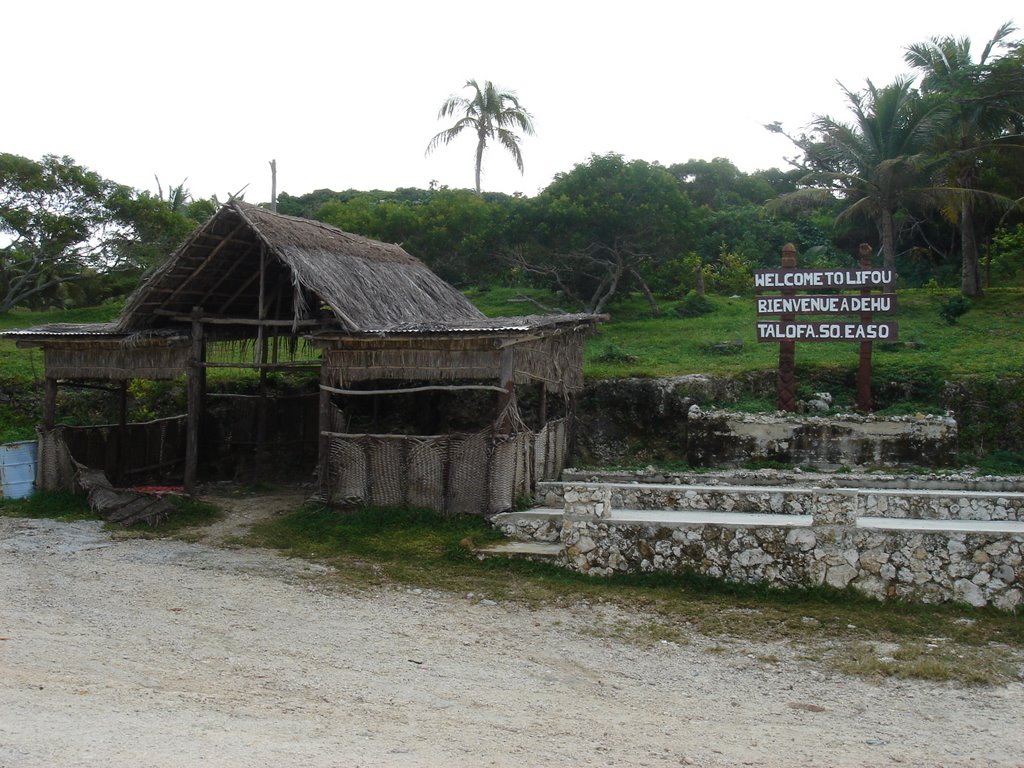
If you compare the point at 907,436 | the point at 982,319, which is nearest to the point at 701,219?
the point at 982,319

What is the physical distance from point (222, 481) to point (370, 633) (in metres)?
9.13

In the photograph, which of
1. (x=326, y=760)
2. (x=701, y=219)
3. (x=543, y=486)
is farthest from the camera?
(x=701, y=219)

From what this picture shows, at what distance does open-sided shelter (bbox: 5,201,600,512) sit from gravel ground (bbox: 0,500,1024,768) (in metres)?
2.85

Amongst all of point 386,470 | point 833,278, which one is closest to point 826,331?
point 833,278

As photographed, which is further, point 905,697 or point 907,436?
point 907,436

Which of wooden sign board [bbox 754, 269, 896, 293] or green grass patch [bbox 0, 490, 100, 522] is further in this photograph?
wooden sign board [bbox 754, 269, 896, 293]

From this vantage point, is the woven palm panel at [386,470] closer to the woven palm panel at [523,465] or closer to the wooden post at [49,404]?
the woven palm panel at [523,465]

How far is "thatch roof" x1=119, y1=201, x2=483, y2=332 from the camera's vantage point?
1364cm

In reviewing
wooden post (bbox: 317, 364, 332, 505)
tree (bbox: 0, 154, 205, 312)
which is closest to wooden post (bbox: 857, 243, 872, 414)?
wooden post (bbox: 317, 364, 332, 505)

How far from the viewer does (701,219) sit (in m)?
26.2

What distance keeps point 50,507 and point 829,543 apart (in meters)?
11.6

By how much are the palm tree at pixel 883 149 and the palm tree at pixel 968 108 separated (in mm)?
653

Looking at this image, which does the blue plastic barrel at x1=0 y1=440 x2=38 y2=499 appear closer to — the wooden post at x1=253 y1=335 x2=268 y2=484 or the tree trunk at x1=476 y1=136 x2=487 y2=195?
the wooden post at x1=253 y1=335 x2=268 y2=484

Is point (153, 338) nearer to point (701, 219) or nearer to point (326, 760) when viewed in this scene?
point (326, 760)
